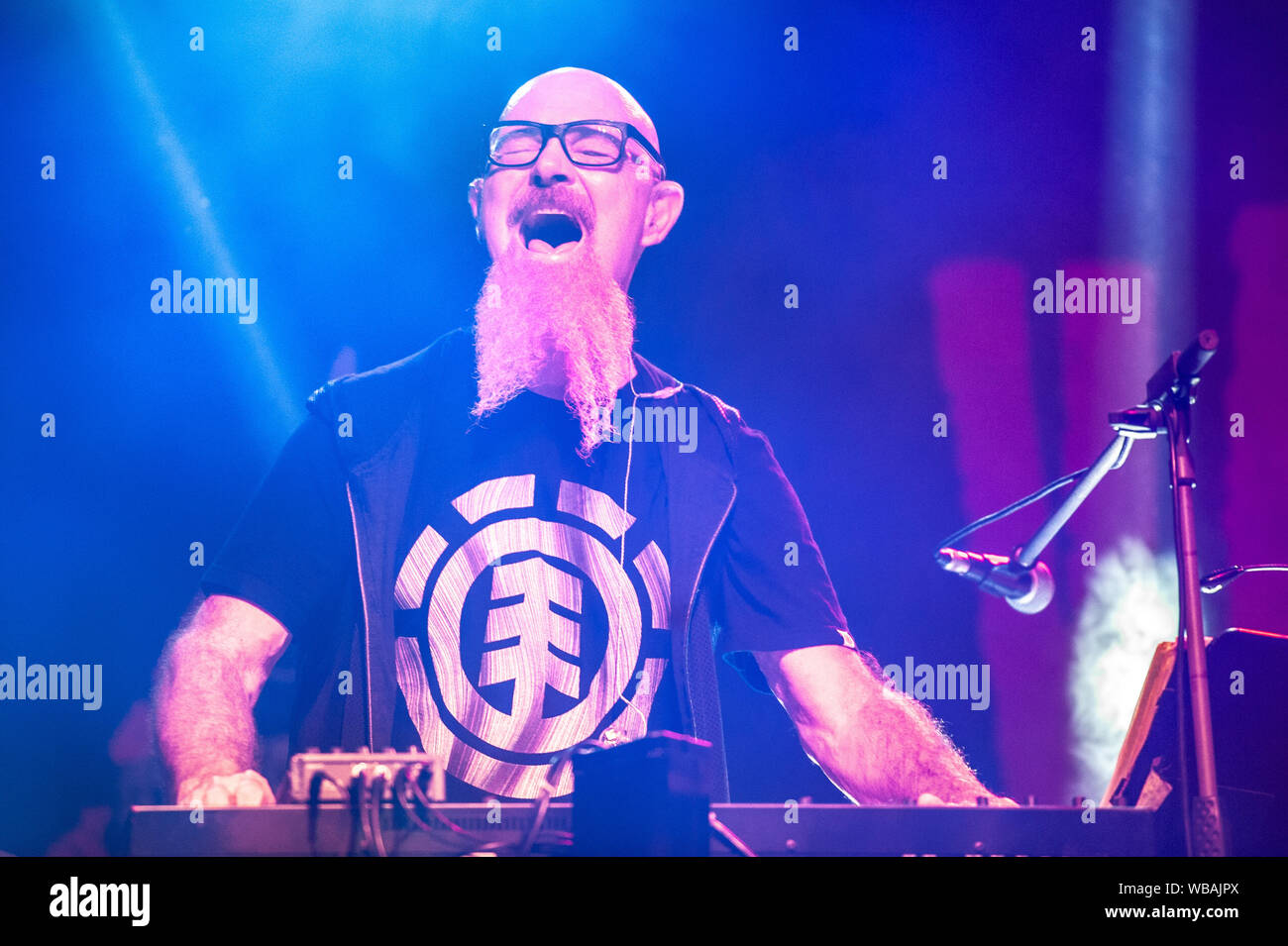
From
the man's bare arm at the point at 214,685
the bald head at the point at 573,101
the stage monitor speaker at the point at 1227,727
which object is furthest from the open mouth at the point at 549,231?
the stage monitor speaker at the point at 1227,727

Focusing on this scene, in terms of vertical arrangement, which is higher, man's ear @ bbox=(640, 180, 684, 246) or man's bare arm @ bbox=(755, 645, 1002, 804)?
man's ear @ bbox=(640, 180, 684, 246)

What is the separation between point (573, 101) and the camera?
130 inches

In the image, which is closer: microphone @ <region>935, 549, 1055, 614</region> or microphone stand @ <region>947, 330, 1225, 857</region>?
microphone stand @ <region>947, 330, 1225, 857</region>

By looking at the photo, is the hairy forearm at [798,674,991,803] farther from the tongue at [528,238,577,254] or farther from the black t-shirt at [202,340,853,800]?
the tongue at [528,238,577,254]

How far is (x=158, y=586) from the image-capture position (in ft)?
10.3

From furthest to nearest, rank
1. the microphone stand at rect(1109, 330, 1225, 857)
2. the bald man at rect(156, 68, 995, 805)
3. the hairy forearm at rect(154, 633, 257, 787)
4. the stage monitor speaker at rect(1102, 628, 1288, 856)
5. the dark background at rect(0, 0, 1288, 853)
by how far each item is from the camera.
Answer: the dark background at rect(0, 0, 1288, 853)
the bald man at rect(156, 68, 995, 805)
the hairy forearm at rect(154, 633, 257, 787)
the stage monitor speaker at rect(1102, 628, 1288, 856)
the microphone stand at rect(1109, 330, 1225, 857)

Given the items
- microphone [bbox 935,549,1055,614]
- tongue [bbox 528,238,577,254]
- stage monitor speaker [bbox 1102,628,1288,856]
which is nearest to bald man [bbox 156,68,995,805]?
tongue [bbox 528,238,577,254]

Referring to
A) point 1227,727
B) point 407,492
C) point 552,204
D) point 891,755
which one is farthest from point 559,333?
point 1227,727

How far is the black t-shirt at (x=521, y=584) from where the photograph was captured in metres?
2.96

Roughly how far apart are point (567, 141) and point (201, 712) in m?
1.89

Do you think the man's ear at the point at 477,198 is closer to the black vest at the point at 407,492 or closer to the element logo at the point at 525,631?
the black vest at the point at 407,492

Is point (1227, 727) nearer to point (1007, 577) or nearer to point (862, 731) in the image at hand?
point (1007, 577)

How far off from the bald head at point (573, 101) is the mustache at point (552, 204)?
21 centimetres

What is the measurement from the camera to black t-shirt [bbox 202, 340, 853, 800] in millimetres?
2955
